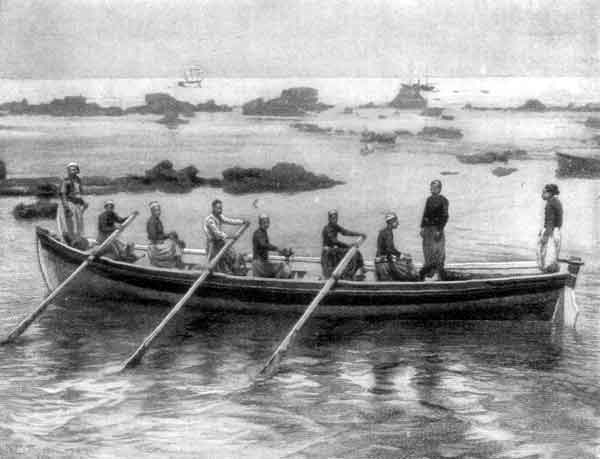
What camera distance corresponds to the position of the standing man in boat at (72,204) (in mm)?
13344

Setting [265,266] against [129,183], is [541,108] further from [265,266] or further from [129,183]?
[265,266]

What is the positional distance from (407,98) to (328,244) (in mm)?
11174

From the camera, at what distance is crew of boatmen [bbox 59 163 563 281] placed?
12.3 m

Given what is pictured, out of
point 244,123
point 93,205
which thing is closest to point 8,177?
point 93,205

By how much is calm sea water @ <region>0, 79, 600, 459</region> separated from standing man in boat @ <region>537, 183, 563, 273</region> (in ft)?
3.43

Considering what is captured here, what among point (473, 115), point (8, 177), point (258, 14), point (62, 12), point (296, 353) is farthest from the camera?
point (473, 115)

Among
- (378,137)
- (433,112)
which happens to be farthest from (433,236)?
(433,112)

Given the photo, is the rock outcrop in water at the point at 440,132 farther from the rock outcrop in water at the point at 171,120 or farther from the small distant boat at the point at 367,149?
the rock outcrop in water at the point at 171,120

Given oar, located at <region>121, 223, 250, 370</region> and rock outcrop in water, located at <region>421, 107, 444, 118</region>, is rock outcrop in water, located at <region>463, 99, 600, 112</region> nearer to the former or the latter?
rock outcrop in water, located at <region>421, 107, 444, 118</region>

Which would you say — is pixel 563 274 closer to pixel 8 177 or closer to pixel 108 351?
pixel 108 351

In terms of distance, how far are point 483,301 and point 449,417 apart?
131 inches

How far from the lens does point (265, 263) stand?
12836mm

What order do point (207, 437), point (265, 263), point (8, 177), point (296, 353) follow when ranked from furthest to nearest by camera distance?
point (8, 177)
point (265, 263)
point (296, 353)
point (207, 437)

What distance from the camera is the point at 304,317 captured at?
38.0 feet
